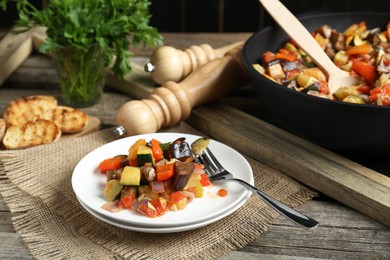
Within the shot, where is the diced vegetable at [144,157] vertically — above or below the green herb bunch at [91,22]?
below

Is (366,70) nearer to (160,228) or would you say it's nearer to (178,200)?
(178,200)

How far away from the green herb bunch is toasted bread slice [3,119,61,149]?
12.9 inches

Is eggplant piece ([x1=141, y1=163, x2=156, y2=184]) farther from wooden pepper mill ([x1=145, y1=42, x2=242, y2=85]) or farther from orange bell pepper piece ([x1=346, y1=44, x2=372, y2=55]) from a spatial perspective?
orange bell pepper piece ([x1=346, y1=44, x2=372, y2=55])

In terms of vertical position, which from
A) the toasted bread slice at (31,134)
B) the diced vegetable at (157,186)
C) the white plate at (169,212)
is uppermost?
the diced vegetable at (157,186)

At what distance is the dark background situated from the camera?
4.49m

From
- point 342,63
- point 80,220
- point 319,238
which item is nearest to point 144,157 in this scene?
point 80,220

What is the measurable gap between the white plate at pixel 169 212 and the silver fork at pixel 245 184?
27 mm

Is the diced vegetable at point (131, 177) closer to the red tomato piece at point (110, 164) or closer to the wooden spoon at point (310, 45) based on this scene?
the red tomato piece at point (110, 164)

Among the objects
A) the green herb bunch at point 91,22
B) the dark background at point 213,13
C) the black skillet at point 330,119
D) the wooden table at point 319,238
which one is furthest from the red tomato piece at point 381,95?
the dark background at point 213,13

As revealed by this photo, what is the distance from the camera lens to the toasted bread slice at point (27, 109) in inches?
102

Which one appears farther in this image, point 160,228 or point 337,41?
point 337,41

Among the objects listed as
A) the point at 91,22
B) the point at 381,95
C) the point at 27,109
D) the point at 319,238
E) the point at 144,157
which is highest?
the point at 91,22

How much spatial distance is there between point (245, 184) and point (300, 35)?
34.4 inches

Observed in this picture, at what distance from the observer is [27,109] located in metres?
2.65
